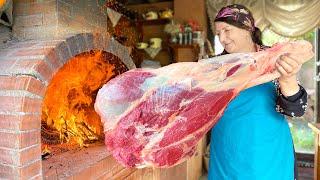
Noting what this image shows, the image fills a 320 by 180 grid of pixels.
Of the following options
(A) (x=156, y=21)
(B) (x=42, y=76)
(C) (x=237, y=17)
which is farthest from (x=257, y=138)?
(A) (x=156, y=21)

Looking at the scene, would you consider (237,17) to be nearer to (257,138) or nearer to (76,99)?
(257,138)

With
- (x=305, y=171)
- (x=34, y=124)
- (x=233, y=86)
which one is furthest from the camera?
(x=305, y=171)

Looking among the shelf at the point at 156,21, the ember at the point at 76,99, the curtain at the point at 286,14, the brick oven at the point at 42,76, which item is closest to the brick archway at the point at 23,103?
the brick oven at the point at 42,76

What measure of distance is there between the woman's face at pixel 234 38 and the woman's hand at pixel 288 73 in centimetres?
31

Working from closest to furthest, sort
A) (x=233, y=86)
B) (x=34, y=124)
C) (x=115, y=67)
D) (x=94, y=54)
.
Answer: (x=233, y=86) < (x=34, y=124) < (x=94, y=54) < (x=115, y=67)

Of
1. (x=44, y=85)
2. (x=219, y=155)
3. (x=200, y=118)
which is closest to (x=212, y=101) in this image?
(x=200, y=118)

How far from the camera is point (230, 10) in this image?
1.40 m

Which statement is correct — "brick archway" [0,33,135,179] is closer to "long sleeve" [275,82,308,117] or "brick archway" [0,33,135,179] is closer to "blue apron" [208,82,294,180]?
"blue apron" [208,82,294,180]

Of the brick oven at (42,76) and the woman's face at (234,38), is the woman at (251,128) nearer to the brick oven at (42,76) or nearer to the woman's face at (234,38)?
the woman's face at (234,38)

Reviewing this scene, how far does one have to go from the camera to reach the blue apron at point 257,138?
1.36 meters

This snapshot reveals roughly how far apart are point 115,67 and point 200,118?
1333 millimetres

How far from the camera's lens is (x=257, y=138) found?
1.36 m

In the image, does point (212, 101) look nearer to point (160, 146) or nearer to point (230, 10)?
point (160, 146)

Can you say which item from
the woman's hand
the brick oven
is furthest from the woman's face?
the brick oven
